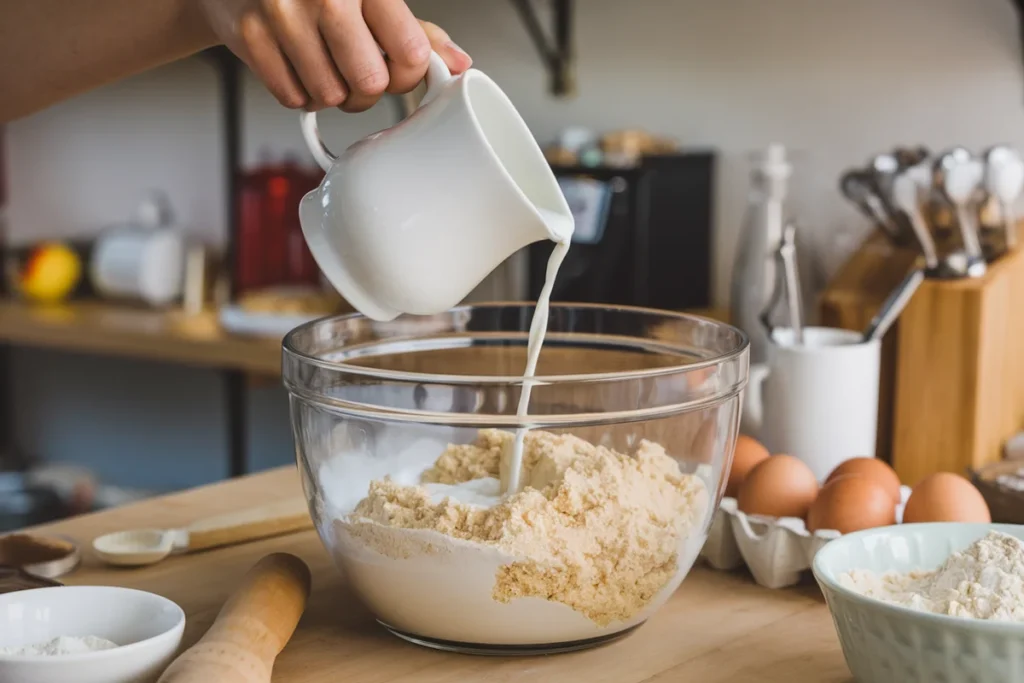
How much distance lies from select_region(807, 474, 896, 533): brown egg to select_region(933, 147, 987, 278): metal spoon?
0.47m

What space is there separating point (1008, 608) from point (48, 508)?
6.83 ft

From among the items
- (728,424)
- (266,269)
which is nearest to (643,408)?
(728,424)

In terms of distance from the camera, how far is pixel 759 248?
4.74ft

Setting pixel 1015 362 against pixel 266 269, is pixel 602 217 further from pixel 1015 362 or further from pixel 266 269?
pixel 266 269

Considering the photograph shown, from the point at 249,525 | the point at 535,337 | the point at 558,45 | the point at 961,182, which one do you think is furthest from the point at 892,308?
the point at 558,45

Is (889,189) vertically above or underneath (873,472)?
above

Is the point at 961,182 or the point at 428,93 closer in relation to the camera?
the point at 428,93

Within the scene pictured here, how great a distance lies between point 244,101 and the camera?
2521mm

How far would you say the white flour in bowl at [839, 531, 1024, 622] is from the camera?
63 centimetres

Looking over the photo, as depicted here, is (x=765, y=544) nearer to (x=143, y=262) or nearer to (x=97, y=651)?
(x=97, y=651)

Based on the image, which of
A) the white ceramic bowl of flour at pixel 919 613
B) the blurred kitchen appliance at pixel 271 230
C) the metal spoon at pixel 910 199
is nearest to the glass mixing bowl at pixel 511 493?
the white ceramic bowl of flour at pixel 919 613

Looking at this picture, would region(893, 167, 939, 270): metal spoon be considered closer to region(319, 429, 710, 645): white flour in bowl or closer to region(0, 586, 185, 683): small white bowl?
region(319, 429, 710, 645): white flour in bowl

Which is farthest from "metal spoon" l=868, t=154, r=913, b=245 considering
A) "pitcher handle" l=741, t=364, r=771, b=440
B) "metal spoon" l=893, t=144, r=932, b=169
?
"pitcher handle" l=741, t=364, r=771, b=440

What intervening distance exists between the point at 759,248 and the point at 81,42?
81 cm
